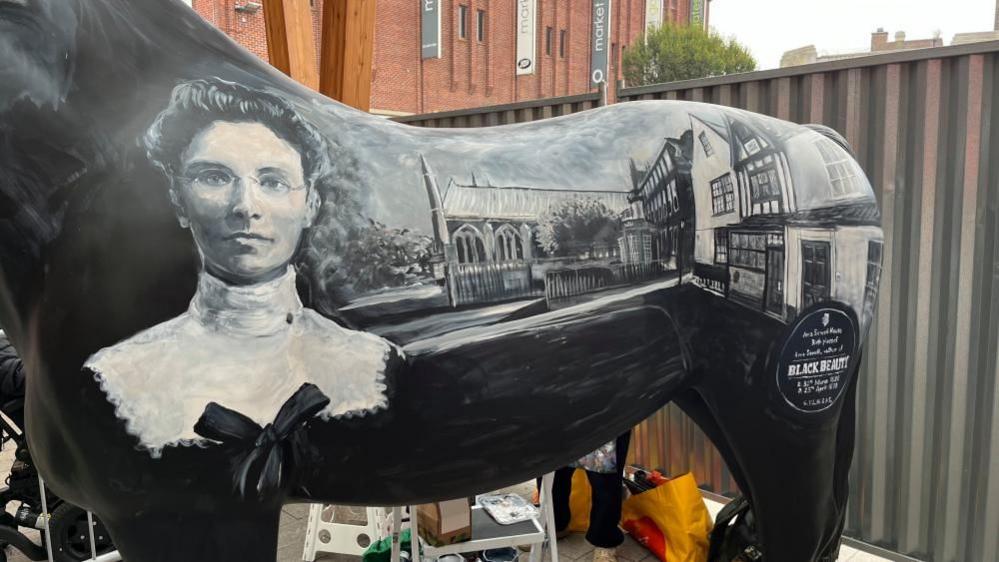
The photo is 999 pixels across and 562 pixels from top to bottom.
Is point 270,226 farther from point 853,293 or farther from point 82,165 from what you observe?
point 853,293

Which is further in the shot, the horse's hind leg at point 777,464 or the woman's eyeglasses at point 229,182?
the horse's hind leg at point 777,464

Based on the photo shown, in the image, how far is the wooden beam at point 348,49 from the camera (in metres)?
2.86

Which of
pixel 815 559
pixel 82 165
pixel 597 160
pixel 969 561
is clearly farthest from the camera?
pixel 969 561

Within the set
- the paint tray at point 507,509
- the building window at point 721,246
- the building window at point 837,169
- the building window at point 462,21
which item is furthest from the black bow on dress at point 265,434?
the building window at point 462,21

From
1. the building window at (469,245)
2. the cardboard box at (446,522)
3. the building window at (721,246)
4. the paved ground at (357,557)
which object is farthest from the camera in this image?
the paved ground at (357,557)

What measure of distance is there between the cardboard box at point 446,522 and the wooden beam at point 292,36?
1807mm

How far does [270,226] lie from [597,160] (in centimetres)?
54

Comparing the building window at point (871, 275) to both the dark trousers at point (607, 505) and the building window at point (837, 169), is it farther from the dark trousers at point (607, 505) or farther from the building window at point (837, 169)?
the dark trousers at point (607, 505)

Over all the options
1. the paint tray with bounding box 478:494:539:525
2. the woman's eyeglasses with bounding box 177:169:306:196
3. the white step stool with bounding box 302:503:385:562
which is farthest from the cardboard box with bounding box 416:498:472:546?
the woman's eyeglasses with bounding box 177:169:306:196

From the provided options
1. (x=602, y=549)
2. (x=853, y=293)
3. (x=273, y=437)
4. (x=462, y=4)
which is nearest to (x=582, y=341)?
(x=273, y=437)

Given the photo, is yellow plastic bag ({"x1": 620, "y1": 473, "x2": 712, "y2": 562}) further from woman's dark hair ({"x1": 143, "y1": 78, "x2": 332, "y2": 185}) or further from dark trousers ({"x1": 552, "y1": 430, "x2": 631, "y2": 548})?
woman's dark hair ({"x1": 143, "y1": 78, "x2": 332, "y2": 185})

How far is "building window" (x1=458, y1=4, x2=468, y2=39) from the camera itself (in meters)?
21.6

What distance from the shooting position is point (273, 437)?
895mm

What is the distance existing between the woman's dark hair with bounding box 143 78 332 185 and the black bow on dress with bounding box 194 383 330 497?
316 mm
